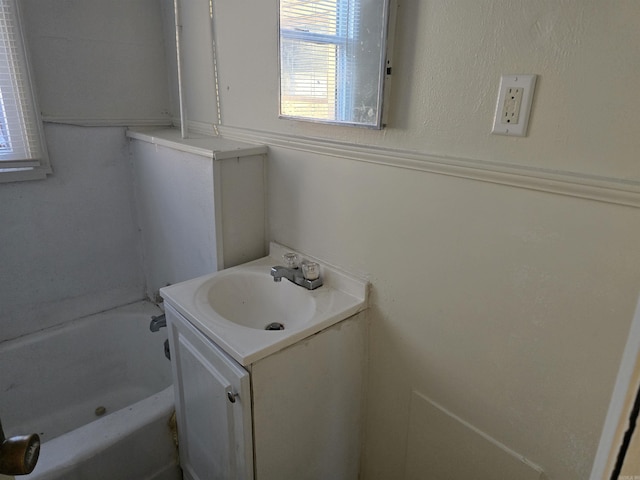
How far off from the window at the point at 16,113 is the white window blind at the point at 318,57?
112cm

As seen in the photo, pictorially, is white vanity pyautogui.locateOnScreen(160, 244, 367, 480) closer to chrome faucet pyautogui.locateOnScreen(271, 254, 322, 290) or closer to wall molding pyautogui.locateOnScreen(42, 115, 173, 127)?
chrome faucet pyautogui.locateOnScreen(271, 254, 322, 290)

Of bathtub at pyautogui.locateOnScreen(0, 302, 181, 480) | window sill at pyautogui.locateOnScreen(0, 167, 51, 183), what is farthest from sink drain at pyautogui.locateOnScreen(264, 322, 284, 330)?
window sill at pyautogui.locateOnScreen(0, 167, 51, 183)

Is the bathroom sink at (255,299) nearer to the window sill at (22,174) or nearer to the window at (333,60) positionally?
the window at (333,60)

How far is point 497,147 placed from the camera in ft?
2.98

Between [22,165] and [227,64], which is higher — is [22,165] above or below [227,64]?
below

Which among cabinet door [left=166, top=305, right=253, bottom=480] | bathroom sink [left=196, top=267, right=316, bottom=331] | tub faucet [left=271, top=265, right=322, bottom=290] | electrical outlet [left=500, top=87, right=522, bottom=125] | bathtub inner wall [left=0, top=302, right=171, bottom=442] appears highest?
electrical outlet [left=500, top=87, right=522, bottom=125]

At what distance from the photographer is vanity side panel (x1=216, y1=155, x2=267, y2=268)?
148 cm

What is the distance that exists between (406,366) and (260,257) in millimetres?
719

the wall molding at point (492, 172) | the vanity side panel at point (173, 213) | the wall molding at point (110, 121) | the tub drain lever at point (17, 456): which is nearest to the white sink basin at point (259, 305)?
the vanity side panel at point (173, 213)

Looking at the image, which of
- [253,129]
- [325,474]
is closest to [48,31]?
[253,129]

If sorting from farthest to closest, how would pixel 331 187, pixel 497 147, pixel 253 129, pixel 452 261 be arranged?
1. pixel 253 129
2. pixel 331 187
3. pixel 452 261
4. pixel 497 147

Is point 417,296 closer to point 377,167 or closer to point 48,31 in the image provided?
point 377,167

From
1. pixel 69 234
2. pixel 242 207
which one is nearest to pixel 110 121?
pixel 69 234

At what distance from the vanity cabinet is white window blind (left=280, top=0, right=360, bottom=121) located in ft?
2.14
